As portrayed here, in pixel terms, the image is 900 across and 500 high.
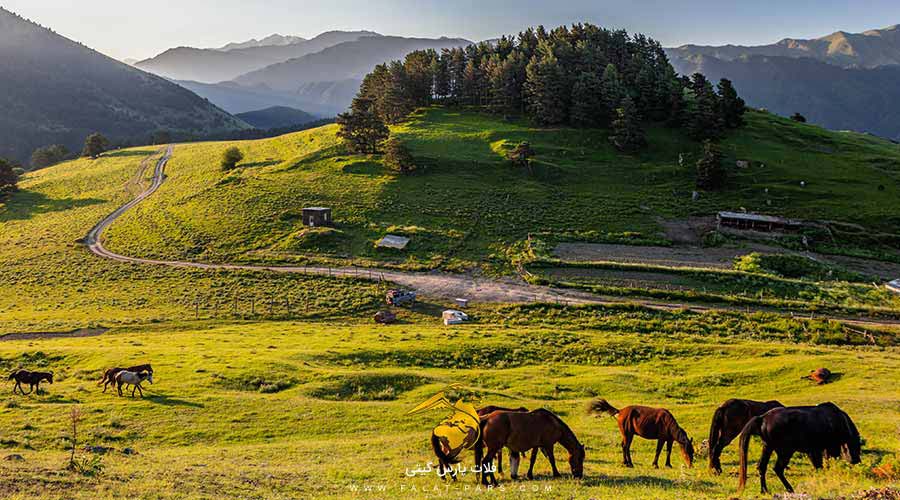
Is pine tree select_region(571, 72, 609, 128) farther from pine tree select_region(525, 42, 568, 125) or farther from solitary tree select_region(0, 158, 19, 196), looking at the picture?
solitary tree select_region(0, 158, 19, 196)

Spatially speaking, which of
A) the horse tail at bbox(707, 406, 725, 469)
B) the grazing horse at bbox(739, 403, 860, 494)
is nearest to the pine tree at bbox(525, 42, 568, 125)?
the horse tail at bbox(707, 406, 725, 469)

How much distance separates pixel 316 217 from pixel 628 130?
2497 inches

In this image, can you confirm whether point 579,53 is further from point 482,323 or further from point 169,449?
point 169,449

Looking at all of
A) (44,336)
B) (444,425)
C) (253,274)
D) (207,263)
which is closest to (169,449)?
(444,425)

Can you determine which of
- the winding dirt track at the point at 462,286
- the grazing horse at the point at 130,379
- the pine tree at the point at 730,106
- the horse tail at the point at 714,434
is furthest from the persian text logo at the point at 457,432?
the pine tree at the point at 730,106

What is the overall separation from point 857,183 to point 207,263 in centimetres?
10186

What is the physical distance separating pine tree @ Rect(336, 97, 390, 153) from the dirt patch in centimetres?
6499

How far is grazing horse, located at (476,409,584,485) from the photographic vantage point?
12.9 m

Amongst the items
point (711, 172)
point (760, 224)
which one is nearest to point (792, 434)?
point (760, 224)

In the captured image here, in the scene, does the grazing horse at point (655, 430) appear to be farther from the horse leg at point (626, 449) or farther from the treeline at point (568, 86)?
the treeline at point (568, 86)

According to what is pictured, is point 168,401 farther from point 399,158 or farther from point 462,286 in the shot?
point 399,158

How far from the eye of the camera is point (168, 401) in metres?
25.0

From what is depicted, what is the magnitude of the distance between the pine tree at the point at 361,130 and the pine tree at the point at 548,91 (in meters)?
34.9

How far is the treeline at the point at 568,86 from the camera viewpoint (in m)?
107
